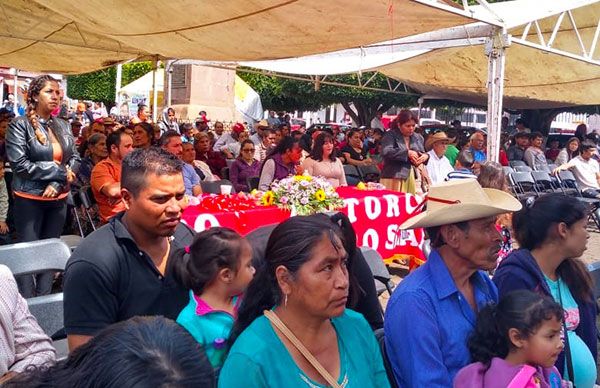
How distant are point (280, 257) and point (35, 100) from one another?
3.49m

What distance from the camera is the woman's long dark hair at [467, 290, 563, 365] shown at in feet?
7.98

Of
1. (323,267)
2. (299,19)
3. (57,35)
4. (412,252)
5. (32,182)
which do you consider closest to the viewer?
(323,267)

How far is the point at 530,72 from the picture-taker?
46.6 feet

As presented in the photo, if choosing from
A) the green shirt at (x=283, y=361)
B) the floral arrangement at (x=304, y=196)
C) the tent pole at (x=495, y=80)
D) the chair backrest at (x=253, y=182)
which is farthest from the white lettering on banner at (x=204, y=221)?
the tent pole at (x=495, y=80)

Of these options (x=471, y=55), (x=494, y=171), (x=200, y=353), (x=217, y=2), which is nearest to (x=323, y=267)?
(x=200, y=353)

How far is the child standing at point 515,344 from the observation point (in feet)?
7.93

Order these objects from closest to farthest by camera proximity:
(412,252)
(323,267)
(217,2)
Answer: (323,267), (217,2), (412,252)

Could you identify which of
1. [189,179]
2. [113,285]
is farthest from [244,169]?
[113,285]

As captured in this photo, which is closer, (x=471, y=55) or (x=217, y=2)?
(x=217, y=2)

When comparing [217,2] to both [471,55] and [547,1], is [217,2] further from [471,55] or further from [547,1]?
[471,55]

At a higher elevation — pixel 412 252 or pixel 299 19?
pixel 299 19

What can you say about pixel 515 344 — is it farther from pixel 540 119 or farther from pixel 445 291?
pixel 540 119

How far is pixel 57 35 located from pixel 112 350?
10443 mm

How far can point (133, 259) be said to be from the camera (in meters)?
2.56
